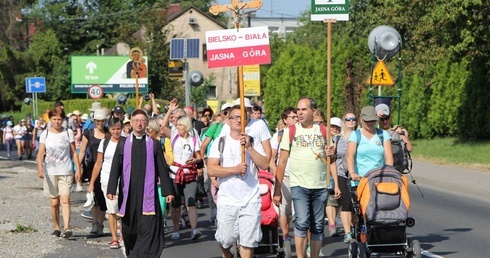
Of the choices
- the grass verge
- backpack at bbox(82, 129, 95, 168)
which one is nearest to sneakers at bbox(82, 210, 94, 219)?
backpack at bbox(82, 129, 95, 168)

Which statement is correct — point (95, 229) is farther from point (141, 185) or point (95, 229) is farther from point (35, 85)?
point (35, 85)

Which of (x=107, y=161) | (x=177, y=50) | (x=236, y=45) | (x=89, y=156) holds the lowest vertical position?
(x=89, y=156)

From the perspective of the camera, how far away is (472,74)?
3198 centimetres

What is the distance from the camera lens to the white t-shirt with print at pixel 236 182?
31.8 ft

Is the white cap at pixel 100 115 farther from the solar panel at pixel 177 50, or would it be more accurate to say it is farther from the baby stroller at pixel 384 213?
the solar panel at pixel 177 50

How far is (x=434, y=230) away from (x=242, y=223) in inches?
229

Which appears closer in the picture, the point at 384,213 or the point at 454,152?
the point at 384,213

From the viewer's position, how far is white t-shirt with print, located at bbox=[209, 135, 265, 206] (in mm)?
9703

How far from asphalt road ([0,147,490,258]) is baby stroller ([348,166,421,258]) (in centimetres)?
179

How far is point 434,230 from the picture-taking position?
Result: 580 inches

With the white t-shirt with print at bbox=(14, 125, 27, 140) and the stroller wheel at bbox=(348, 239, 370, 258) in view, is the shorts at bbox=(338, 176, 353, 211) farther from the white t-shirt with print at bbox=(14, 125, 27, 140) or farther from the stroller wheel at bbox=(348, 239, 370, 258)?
the white t-shirt with print at bbox=(14, 125, 27, 140)

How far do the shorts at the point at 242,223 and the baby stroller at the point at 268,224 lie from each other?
1.18 meters

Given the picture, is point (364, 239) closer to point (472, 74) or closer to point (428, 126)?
point (472, 74)

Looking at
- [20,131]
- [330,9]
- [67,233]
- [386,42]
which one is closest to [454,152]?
[386,42]
